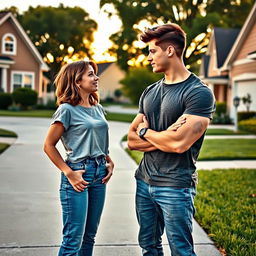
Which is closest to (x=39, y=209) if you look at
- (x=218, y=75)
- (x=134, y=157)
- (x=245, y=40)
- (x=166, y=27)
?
(x=166, y=27)

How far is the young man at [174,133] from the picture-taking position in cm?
254

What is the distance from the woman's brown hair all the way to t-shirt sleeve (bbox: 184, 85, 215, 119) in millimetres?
843

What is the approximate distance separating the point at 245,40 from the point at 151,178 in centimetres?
2016

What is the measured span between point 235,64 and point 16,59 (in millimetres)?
16002

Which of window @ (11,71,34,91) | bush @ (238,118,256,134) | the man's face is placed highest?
the man's face

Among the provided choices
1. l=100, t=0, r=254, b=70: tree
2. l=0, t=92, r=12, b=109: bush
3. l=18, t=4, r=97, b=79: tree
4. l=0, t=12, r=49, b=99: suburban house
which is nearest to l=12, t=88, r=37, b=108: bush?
l=0, t=92, r=12, b=109: bush

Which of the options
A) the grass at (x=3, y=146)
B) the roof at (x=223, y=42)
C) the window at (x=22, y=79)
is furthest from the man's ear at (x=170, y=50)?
the window at (x=22, y=79)

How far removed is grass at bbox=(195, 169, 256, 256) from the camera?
4.03 m

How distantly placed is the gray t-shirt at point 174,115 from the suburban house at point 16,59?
27249 mm

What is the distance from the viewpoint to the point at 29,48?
30.8 m

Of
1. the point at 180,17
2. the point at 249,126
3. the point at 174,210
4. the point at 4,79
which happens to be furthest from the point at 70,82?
the point at 180,17

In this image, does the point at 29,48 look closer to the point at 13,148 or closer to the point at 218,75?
the point at 218,75

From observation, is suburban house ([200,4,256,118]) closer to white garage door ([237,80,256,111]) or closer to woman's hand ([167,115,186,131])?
white garage door ([237,80,256,111])

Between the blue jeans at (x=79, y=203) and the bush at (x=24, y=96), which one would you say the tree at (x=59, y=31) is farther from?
the blue jeans at (x=79, y=203)
